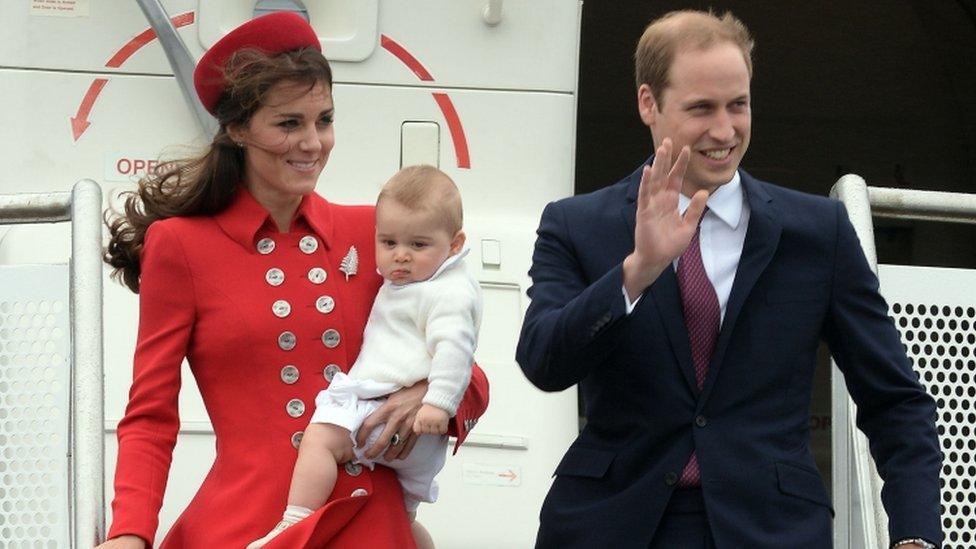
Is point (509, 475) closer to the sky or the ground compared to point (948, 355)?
closer to the ground

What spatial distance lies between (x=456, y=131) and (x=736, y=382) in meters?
2.23

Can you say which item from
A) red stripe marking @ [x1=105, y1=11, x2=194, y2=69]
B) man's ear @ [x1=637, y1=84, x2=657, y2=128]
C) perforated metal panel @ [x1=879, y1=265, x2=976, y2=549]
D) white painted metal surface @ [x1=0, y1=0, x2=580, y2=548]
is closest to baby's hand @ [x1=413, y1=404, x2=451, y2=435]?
man's ear @ [x1=637, y1=84, x2=657, y2=128]

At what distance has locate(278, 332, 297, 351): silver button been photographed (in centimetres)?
274

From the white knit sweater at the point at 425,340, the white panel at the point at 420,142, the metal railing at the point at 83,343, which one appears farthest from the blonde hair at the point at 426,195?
the white panel at the point at 420,142

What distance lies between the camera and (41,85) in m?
4.79

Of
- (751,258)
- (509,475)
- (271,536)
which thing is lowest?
(509,475)

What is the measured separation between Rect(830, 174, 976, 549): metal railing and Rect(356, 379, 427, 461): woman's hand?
0.89 metres

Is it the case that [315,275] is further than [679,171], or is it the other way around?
[315,275]

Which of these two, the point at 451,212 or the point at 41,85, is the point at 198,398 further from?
the point at 451,212

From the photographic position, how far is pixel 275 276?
2785 mm

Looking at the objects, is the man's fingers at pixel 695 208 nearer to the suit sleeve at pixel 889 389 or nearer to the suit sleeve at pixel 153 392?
the suit sleeve at pixel 889 389

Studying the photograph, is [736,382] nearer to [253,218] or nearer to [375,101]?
[253,218]

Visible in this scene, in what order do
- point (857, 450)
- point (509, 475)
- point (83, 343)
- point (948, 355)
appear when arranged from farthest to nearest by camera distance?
point (509, 475) < point (948, 355) < point (857, 450) < point (83, 343)

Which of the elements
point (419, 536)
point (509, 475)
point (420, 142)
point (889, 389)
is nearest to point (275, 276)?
point (419, 536)
